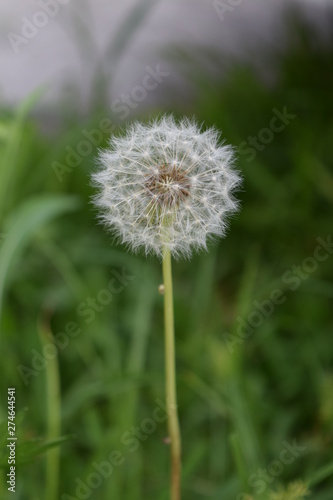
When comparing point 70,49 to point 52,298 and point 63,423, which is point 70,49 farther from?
point 63,423

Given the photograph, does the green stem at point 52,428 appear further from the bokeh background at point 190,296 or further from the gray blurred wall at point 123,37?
the gray blurred wall at point 123,37

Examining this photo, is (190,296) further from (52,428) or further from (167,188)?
(167,188)

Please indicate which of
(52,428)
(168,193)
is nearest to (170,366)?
(168,193)

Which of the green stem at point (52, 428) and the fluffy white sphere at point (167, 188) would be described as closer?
the fluffy white sphere at point (167, 188)

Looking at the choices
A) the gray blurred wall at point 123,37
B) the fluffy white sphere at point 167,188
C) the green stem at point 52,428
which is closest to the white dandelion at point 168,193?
the fluffy white sphere at point 167,188

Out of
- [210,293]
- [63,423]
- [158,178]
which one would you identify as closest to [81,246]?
[210,293]

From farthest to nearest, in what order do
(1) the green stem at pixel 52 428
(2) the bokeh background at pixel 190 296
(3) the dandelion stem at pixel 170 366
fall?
(2) the bokeh background at pixel 190 296
(1) the green stem at pixel 52 428
(3) the dandelion stem at pixel 170 366
